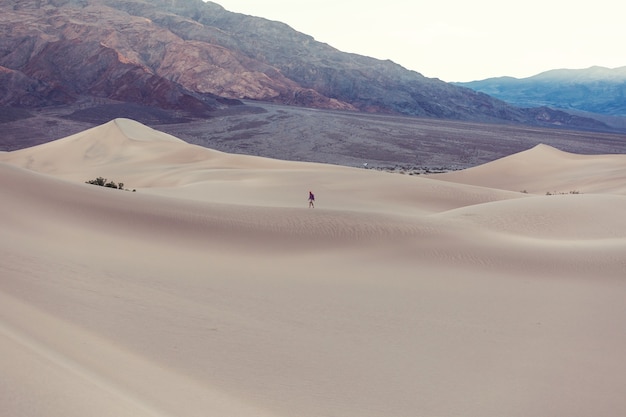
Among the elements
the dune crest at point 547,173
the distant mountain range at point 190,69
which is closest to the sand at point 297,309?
the dune crest at point 547,173

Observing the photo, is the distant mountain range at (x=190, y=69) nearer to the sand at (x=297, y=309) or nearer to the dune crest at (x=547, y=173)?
the dune crest at (x=547, y=173)

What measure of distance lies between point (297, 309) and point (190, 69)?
9368cm

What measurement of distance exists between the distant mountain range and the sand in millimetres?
58103

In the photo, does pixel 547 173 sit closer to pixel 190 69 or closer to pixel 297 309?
pixel 297 309

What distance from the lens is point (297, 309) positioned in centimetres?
708

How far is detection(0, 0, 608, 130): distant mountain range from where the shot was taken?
250ft

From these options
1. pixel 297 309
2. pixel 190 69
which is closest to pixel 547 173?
pixel 297 309

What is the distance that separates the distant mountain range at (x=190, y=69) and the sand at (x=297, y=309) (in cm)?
5810

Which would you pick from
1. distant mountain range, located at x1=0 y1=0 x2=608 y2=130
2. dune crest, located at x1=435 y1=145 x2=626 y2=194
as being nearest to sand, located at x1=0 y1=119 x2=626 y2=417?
dune crest, located at x1=435 y1=145 x2=626 y2=194

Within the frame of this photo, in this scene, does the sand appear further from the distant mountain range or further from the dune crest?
the distant mountain range

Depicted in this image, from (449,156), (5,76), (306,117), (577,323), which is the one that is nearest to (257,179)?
(577,323)

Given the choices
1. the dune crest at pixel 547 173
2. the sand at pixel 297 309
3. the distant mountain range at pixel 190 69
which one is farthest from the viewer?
the distant mountain range at pixel 190 69

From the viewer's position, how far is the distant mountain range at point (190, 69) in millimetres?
76125

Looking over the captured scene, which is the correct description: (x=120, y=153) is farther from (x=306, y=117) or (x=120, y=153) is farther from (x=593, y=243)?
(x=306, y=117)
